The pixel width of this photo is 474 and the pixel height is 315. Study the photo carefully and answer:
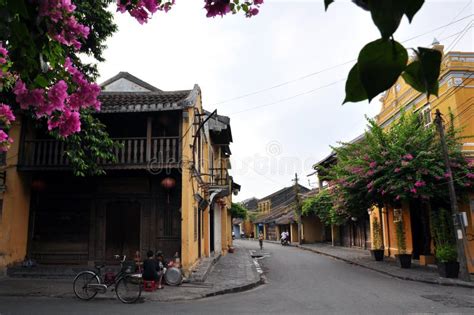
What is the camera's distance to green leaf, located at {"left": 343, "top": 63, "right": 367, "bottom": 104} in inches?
37.2

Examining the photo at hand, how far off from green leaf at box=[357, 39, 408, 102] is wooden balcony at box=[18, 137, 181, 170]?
1239 centimetres

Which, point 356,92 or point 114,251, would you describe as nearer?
point 356,92

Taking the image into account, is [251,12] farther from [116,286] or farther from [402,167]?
[402,167]

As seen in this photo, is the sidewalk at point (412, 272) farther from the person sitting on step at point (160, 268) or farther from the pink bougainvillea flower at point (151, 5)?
the pink bougainvillea flower at point (151, 5)

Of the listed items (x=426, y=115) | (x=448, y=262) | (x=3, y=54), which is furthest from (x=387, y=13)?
(x=426, y=115)


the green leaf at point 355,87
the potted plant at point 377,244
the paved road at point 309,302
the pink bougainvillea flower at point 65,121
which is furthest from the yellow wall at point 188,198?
the green leaf at point 355,87

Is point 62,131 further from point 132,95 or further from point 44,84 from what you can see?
point 132,95

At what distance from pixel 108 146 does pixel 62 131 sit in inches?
370

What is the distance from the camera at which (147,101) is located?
45.9 ft

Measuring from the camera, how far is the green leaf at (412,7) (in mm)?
896

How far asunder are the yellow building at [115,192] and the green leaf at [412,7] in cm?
1236

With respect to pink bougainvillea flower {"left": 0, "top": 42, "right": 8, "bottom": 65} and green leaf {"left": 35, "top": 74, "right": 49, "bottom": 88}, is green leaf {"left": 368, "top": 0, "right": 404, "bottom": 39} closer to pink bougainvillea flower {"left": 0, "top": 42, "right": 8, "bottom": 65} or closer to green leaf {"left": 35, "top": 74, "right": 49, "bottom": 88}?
green leaf {"left": 35, "top": 74, "right": 49, "bottom": 88}

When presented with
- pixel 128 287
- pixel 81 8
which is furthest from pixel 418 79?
pixel 81 8

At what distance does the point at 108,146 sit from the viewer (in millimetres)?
12281
